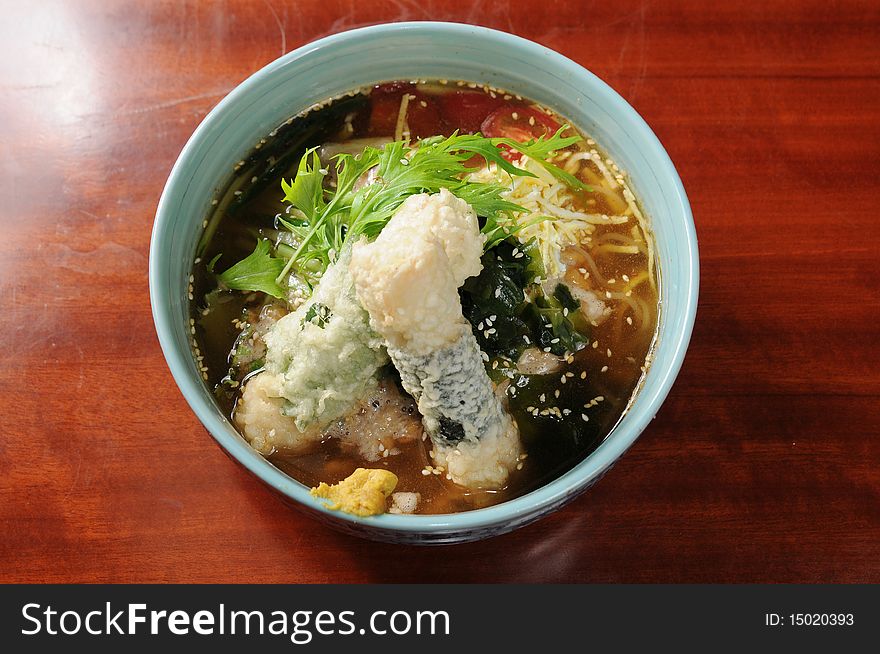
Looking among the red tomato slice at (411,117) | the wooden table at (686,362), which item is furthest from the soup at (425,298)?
the wooden table at (686,362)

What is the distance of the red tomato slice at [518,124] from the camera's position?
6.52 feet

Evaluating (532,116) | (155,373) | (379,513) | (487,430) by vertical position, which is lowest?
(379,513)

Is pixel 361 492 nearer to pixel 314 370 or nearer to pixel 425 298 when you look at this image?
pixel 314 370

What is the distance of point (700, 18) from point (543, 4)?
1.31 feet

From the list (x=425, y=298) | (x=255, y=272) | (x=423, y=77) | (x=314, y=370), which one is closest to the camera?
(x=425, y=298)

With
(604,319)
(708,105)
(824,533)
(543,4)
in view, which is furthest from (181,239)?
(824,533)

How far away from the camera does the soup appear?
1.56 meters

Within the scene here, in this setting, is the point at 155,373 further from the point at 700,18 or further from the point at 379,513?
the point at 700,18

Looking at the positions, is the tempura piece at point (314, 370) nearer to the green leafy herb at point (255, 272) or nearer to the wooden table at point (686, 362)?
the green leafy herb at point (255, 272)

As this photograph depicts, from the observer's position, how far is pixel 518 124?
6.57ft

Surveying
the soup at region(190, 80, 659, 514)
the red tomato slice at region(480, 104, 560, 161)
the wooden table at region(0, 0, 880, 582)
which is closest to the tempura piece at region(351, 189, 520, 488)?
the soup at region(190, 80, 659, 514)

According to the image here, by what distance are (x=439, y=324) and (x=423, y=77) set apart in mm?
720

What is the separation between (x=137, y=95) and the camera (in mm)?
A: 2232

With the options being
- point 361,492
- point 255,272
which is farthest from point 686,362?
point 255,272
